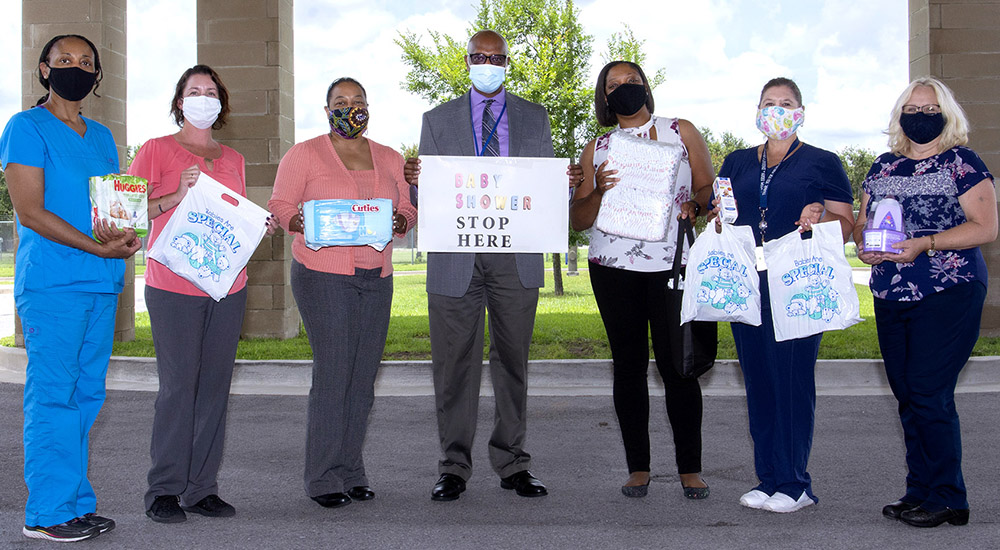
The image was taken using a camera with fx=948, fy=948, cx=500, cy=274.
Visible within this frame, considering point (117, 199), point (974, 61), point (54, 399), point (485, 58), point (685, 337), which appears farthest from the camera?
point (974, 61)

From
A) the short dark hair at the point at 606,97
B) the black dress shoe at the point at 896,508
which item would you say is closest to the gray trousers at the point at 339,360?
the short dark hair at the point at 606,97

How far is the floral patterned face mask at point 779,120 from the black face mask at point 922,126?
1.65 ft

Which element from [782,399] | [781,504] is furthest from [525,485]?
[782,399]

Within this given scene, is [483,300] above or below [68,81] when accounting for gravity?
below

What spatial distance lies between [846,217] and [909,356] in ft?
2.50

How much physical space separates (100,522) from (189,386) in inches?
29.8

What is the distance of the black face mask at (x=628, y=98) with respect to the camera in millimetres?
5078

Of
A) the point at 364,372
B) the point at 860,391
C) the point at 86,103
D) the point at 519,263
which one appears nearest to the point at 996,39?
the point at 860,391

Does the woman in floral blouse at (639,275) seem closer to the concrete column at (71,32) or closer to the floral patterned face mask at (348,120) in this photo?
the floral patterned face mask at (348,120)

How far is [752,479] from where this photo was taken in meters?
5.68

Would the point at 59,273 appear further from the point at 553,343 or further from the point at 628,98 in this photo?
the point at 553,343

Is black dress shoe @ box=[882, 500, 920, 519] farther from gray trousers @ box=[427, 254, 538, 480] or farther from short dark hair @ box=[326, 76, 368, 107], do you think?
short dark hair @ box=[326, 76, 368, 107]

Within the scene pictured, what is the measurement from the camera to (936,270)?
464 centimetres

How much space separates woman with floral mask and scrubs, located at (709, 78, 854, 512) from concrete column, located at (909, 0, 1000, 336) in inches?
341
